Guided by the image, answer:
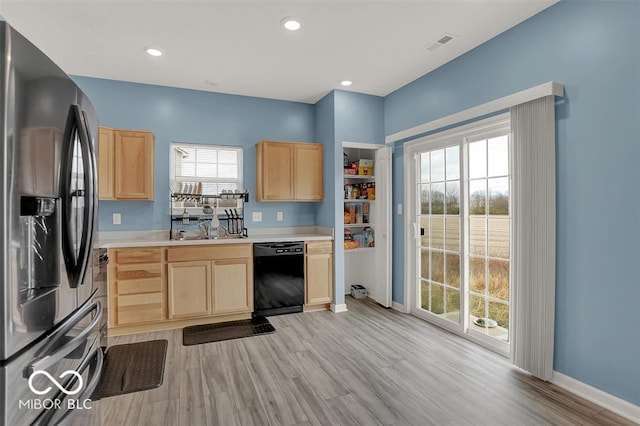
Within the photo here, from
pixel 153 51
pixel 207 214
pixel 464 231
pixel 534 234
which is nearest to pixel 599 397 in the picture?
pixel 534 234

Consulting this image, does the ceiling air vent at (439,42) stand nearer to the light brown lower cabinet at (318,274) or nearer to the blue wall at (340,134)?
the blue wall at (340,134)

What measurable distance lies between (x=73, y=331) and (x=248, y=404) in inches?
50.7

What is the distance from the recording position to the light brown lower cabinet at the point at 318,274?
13.5 ft

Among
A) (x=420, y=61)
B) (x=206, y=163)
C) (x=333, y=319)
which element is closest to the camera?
(x=420, y=61)

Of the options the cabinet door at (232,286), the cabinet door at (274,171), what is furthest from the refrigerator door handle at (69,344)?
the cabinet door at (274,171)

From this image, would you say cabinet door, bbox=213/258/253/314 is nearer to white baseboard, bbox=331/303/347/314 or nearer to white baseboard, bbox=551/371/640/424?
white baseboard, bbox=331/303/347/314

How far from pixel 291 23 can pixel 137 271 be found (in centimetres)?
287

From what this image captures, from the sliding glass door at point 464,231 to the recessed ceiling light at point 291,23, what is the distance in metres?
1.84

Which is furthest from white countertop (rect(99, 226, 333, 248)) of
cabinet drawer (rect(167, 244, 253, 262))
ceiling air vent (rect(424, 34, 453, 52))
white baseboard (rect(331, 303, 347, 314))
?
ceiling air vent (rect(424, 34, 453, 52))

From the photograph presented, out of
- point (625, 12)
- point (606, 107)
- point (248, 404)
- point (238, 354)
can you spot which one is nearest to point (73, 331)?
point (248, 404)

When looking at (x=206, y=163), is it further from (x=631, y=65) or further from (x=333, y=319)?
(x=631, y=65)

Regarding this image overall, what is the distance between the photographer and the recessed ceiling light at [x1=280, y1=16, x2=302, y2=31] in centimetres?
263

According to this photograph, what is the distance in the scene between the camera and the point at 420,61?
3381 mm

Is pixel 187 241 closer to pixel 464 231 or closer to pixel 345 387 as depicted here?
pixel 345 387
